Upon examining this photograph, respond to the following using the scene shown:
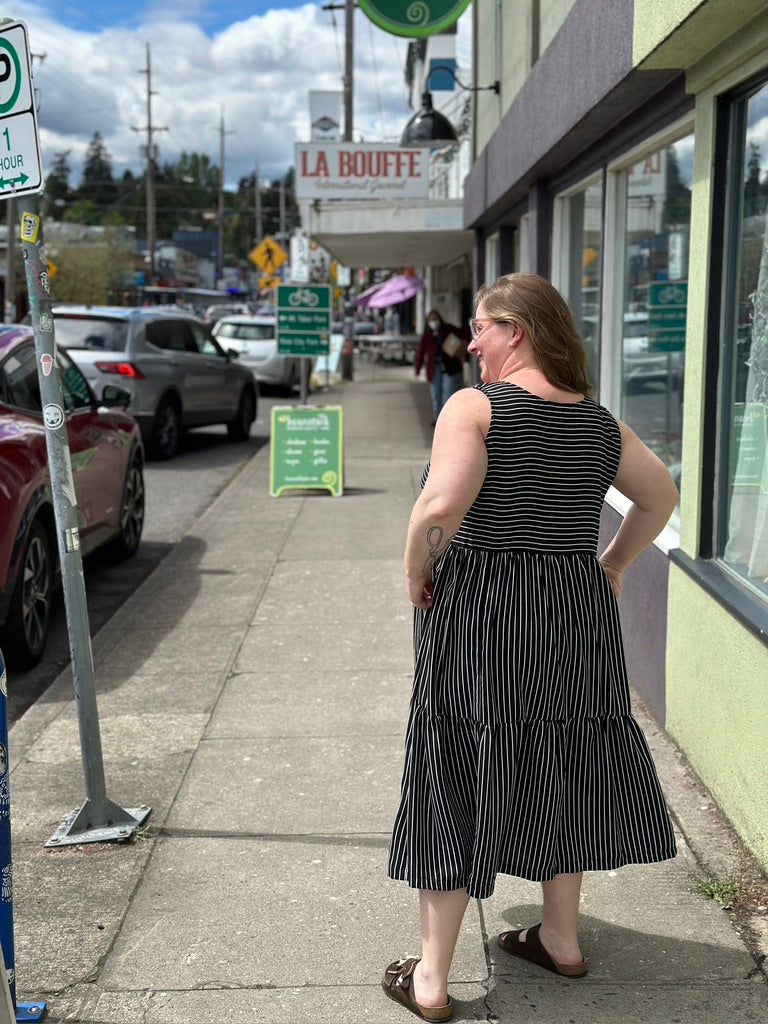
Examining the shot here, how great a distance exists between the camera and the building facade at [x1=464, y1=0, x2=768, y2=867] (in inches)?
157

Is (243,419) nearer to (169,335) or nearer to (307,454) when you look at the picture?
(169,335)

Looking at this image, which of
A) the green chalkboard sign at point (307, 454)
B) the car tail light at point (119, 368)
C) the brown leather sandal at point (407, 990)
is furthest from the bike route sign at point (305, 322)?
the brown leather sandal at point (407, 990)

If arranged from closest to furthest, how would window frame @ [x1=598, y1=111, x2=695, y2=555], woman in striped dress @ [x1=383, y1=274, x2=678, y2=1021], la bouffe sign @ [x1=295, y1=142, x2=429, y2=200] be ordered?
woman in striped dress @ [x1=383, y1=274, x2=678, y2=1021] < window frame @ [x1=598, y1=111, x2=695, y2=555] < la bouffe sign @ [x1=295, y1=142, x2=429, y2=200]

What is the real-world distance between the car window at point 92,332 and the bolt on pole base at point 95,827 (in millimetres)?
10529

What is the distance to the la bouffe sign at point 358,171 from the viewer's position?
50.5 ft

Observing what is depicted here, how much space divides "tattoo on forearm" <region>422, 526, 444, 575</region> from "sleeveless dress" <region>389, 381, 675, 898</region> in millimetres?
80

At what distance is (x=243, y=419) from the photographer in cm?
1714

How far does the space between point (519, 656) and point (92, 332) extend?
39.8 ft

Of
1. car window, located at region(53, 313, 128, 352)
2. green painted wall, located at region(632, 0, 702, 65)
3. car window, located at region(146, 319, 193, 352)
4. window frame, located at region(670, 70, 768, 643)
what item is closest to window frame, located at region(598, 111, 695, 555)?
green painted wall, located at region(632, 0, 702, 65)

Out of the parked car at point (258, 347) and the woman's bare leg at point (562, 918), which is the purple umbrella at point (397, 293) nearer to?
the parked car at point (258, 347)

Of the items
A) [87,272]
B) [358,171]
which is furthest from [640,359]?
[87,272]

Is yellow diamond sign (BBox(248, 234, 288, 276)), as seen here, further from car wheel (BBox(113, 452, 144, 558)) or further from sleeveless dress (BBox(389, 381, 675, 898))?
sleeveless dress (BBox(389, 381, 675, 898))

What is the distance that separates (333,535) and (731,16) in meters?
6.36

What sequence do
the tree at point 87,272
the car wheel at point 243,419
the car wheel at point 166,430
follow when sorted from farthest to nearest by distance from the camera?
1. the tree at point 87,272
2. the car wheel at point 243,419
3. the car wheel at point 166,430
